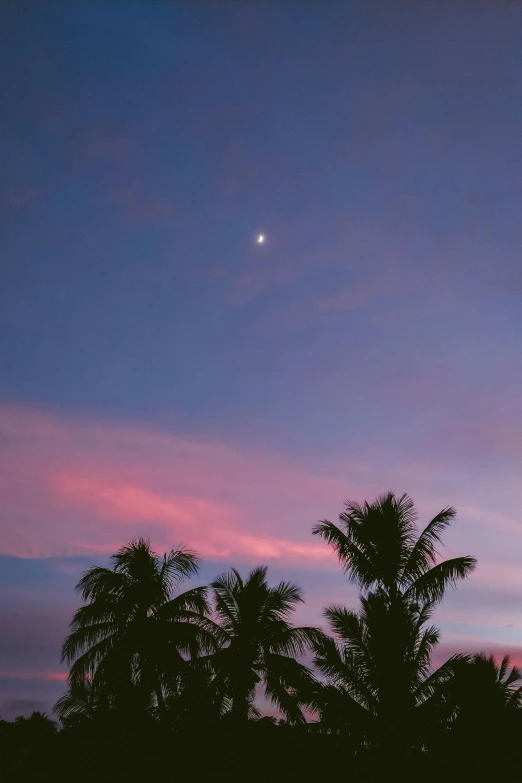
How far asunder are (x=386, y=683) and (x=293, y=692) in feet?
16.4

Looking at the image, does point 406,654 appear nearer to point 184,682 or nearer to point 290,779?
point 290,779

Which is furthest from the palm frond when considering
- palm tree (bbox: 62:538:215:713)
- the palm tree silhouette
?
palm tree (bbox: 62:538:215:713)

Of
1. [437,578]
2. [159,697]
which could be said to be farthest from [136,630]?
[437,578]

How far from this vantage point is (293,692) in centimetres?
2361

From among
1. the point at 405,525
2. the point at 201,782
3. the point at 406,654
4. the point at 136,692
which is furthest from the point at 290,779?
the point at 405,525

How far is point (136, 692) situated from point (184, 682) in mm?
1765

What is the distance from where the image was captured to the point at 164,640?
2517 cm

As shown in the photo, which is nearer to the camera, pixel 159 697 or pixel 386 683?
pixel 386 683

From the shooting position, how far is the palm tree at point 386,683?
19.3 meters

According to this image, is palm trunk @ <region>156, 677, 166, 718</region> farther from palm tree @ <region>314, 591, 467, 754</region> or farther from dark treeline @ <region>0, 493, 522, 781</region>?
palm tree @ <region>314, 591, 467, 754</region>

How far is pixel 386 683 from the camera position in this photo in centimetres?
1981

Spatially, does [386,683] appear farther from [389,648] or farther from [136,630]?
[136,630]

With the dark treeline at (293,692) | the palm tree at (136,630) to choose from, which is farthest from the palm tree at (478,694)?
the palm tree at (136,630)

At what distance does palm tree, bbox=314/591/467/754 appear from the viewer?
19281 mm
